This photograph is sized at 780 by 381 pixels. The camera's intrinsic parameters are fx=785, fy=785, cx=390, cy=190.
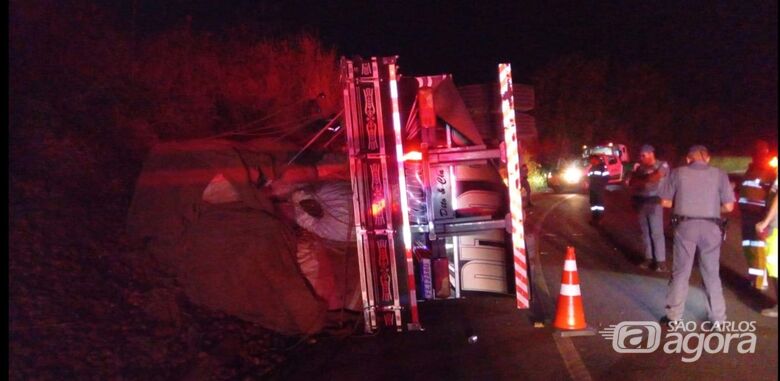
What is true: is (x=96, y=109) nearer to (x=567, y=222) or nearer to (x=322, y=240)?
(x=322, y=240)

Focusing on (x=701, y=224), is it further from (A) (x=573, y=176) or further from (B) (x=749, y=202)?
(A) (x=573, y=176)

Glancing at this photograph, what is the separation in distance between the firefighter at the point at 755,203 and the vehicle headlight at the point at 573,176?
2262cm

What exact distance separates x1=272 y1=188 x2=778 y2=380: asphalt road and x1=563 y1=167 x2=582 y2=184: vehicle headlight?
2123cm

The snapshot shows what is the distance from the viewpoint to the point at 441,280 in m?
8.51

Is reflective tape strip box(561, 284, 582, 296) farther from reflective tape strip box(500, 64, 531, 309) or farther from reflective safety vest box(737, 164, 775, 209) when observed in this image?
reflective safety vest box(737, 164, 775, 209)

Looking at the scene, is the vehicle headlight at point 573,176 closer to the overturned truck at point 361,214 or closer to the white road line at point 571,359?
the overturned truck at point 361,214

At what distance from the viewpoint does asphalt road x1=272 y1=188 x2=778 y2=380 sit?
21.5ft

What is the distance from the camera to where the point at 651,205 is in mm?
10867

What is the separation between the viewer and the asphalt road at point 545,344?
6.55 m

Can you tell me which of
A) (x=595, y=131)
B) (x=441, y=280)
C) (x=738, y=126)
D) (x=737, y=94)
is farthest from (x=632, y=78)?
(x=441, y=280)

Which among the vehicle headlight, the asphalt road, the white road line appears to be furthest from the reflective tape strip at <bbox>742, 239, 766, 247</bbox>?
the vehicle headlight

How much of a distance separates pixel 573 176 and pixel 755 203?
2332cm

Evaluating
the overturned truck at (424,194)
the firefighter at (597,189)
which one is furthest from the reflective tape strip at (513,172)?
the firefighter at (597,189)

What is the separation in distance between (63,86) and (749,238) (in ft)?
30.9
